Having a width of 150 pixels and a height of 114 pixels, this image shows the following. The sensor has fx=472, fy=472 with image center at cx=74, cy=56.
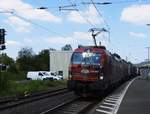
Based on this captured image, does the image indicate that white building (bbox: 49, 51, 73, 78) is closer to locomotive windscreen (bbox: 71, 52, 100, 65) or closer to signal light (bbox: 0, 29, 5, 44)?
signal light (bbox: 0, 29, 5, 44)

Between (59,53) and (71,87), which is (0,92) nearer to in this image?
(71,87)

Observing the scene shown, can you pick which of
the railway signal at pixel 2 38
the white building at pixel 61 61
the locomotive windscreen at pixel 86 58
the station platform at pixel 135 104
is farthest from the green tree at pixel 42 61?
the locomotive windscreen at pixel 86 58

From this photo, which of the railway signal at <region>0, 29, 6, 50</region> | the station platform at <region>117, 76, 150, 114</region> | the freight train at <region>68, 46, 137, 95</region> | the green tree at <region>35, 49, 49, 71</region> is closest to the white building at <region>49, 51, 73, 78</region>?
the green tree at <region>35, 49, 49, 71</region>

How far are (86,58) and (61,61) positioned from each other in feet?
237

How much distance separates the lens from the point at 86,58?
3008 cm

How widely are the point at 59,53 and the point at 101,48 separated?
71.9 m

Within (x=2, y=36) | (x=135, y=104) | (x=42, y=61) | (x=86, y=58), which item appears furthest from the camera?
(x=42, y=61)

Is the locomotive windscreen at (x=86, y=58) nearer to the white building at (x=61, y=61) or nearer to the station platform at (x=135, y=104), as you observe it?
the station platform at (x=135, y=104)

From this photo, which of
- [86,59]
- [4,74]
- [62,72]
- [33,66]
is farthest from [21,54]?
[86,59]

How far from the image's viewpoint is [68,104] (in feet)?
84.8

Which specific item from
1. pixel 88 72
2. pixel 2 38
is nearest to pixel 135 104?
pixel 88 72

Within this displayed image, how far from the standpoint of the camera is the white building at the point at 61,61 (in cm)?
10169

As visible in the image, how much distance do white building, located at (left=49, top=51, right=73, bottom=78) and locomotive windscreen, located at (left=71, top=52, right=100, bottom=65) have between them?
231 feet

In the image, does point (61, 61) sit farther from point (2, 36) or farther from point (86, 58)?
point (86, 58)
